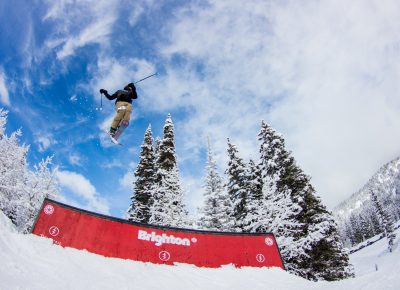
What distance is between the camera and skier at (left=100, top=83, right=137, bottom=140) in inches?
468

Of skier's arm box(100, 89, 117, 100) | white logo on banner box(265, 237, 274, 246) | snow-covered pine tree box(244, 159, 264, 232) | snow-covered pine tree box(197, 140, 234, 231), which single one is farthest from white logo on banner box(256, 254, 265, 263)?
snow-covered pine tree box(197, 140, 234, 231)

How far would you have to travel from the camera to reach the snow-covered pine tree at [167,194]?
25.0m

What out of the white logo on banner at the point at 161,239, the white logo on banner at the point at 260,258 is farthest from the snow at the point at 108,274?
the white logo on banner at the point at 161,239

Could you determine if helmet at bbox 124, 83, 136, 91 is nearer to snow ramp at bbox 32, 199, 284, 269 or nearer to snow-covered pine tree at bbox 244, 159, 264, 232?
snow ramp at bbox 32, 199, 284, 269

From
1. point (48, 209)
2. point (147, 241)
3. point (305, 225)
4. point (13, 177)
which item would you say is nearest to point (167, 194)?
point (305, 225)

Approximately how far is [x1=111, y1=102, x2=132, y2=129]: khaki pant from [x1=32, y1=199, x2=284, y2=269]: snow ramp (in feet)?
11.6

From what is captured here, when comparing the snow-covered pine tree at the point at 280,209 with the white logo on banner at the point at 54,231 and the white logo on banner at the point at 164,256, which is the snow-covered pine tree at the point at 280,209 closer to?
the white logo on banner at the point at 164,256

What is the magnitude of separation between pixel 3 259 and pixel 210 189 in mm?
25990

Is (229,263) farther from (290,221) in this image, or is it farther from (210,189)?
(210,189)

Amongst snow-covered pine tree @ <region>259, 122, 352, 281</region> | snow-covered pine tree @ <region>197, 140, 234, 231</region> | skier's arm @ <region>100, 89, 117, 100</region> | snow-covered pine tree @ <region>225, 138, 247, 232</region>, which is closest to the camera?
skier's arm @ <region>100, 89, 117, 100</region>

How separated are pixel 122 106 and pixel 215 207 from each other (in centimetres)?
2041

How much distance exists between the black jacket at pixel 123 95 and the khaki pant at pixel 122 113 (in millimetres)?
184

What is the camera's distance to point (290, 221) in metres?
21.9

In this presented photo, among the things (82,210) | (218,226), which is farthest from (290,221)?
(82,210)
